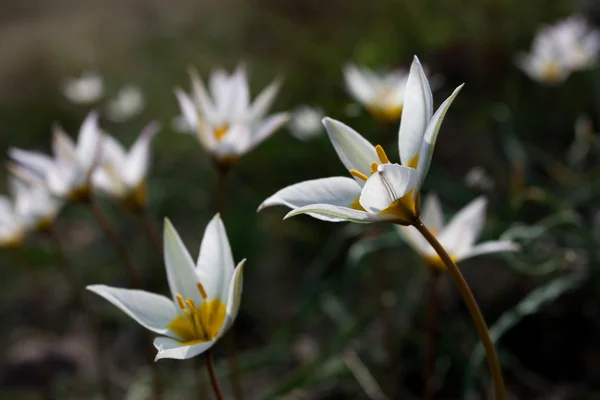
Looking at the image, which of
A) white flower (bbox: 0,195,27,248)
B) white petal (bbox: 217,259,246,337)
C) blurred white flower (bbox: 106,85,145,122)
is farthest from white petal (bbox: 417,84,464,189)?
blurred white flower (bbox: 106,85,145,122)

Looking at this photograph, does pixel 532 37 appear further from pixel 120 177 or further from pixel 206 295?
pixel 206 295

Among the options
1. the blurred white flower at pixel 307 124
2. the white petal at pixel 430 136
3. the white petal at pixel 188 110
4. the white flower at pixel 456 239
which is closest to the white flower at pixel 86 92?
the blurred white flower at pixel 307 124

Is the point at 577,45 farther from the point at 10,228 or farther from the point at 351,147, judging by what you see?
the point at 10,228

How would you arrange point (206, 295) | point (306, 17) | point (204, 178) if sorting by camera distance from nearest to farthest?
point (206, 295) < point (204, 178) < point (306, 17)

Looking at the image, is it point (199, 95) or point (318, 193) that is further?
point (199, 95)

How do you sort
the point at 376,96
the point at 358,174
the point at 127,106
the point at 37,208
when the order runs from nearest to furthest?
the point at 358,174, the point at 37,208, the point at 376,96, the point at 127,106

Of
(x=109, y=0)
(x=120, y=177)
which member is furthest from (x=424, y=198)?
(x=109, y=0)

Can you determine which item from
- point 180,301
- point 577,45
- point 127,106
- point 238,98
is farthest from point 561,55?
point 127,106
